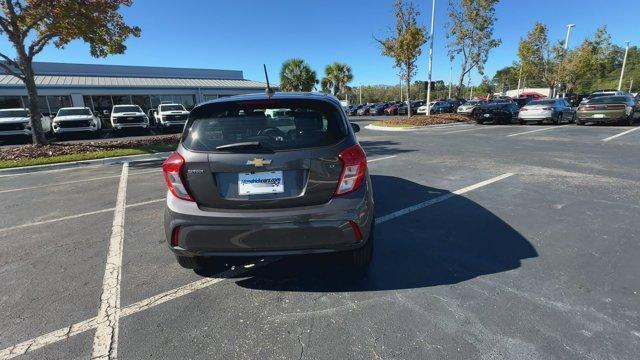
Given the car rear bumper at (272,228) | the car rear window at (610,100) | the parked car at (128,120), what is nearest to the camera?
the car rear bumper at (272,228)

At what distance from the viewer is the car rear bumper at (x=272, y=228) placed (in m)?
2.59

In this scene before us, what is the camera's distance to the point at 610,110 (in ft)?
51.7

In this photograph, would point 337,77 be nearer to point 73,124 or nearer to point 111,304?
point 73,124

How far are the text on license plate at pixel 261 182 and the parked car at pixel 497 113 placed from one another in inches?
793

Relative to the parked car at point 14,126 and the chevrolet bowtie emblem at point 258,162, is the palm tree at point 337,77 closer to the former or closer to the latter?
the parked car at point 14,126

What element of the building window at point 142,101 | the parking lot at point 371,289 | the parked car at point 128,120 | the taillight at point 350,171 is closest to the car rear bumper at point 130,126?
the parked car at point 128,120

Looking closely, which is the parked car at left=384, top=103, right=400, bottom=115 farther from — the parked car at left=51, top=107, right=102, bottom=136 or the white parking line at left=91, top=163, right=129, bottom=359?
the white parking line at left=91, top=163, right=129, bottom=359

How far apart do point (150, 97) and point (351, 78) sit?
30.7m

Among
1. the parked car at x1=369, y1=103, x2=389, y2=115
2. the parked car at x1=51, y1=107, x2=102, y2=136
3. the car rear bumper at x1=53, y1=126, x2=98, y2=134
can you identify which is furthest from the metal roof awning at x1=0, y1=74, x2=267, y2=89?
the parked car at x1=369, y1=103, x2=389, y2=115

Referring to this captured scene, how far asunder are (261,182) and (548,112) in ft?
65.6

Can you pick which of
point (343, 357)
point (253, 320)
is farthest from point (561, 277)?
point (253, 320)

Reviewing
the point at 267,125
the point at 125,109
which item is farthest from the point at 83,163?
the point at 125,109

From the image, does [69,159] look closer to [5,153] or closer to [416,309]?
[5,153]

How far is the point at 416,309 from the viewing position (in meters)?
2.61
